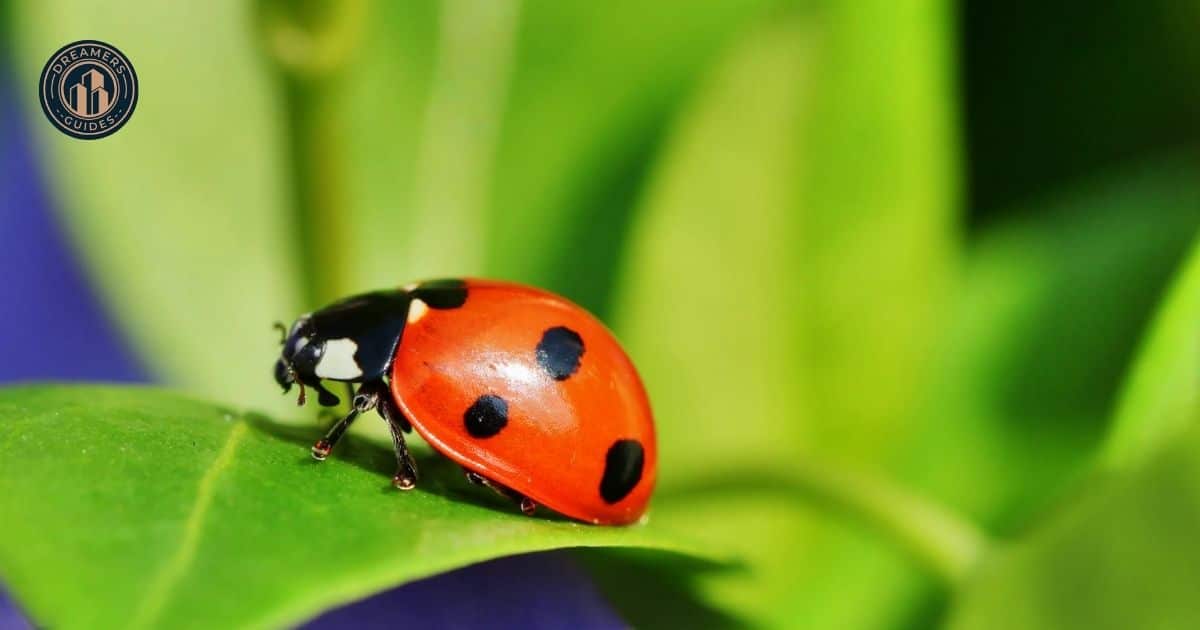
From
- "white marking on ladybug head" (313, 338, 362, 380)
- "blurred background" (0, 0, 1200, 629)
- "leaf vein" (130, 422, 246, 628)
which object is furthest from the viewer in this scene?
"blurred background" (0, 0, 1200, 629)

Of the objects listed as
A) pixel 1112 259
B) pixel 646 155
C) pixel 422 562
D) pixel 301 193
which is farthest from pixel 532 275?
pixel 422 562

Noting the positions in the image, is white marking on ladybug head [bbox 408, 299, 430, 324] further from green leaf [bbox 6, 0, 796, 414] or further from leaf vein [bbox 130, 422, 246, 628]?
green leaf [bbox 6, 0, 796, 414]

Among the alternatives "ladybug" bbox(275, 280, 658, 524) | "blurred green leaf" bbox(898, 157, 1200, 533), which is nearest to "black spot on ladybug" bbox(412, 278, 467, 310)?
"ladybug" bbox(275, 280, 658, 524)

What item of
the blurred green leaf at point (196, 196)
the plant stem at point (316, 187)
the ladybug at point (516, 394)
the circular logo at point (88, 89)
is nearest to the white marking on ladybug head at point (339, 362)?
the ladybug at point (516, 394)

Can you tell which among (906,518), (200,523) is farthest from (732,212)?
(200,523)

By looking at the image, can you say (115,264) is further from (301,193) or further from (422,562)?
(422,562)
